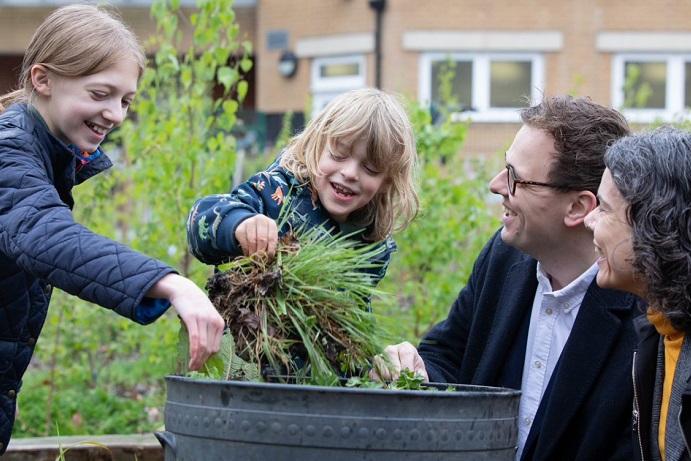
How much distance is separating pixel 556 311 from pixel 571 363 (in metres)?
0.22

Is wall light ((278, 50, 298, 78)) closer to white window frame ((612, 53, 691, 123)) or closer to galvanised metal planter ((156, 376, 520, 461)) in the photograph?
white window frame ((612, 53, 691, 123))

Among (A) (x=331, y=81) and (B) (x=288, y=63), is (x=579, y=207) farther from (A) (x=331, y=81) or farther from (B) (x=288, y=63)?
(B) (x=288, y=63)

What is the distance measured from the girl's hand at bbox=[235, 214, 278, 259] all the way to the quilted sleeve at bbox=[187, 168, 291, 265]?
74 mm

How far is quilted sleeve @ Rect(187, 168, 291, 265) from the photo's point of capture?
2.44 m

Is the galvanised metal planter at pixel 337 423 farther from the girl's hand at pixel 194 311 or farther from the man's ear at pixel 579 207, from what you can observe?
the man's ear at pixel 579 207

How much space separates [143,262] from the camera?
78.4 inches

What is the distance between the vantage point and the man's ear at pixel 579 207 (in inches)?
118

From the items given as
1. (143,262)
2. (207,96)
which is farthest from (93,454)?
(207,96)

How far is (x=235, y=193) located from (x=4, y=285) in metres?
0.67

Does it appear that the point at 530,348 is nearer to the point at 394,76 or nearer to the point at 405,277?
the point at 405,277

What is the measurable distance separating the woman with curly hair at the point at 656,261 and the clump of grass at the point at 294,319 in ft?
2.14

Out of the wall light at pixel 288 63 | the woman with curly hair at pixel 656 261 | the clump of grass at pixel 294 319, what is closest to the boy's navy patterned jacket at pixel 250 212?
the clump of grass at pixel 294 319

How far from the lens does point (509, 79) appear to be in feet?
53.4

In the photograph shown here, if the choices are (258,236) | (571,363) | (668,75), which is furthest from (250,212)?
(668,75)
